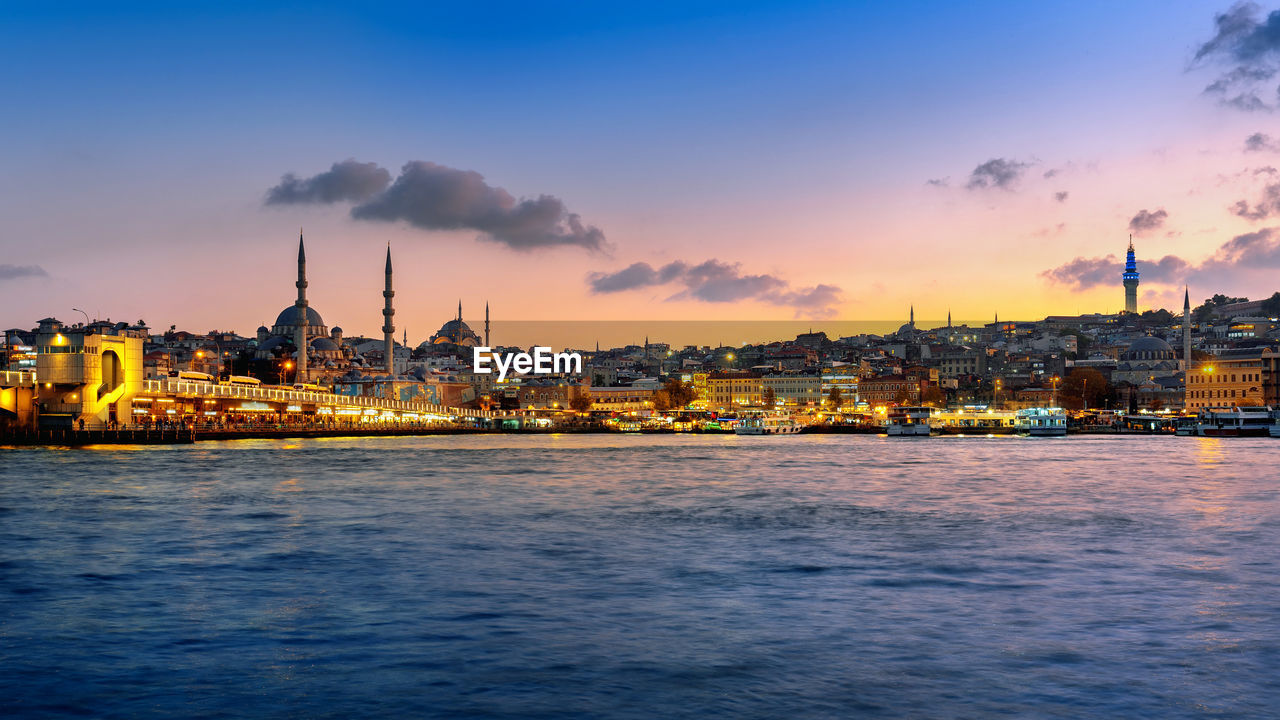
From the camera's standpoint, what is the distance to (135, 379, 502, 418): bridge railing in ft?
219

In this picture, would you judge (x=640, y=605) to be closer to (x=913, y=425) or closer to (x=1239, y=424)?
(x=1239, y=424)

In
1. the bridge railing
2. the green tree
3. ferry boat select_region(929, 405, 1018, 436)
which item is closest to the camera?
the bridge railing

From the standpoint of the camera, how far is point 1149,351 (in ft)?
Answer: 455

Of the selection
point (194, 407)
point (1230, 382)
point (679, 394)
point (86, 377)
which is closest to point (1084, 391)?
point (1230, 382)

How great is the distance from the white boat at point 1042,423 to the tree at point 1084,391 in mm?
21968

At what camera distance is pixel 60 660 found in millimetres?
10148

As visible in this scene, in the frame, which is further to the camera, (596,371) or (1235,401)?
(596,371)

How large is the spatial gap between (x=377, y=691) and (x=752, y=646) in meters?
3.50

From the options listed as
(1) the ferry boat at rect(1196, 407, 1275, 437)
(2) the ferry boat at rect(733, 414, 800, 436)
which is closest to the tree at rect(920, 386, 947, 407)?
(2) the ferry boat at rect(733, 414, 800, 436)

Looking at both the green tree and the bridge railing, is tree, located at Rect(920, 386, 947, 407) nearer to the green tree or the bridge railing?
the green tree

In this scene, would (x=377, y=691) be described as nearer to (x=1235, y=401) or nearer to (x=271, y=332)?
(x=1235, y=401)

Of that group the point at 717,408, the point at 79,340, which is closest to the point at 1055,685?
the point at 79,340

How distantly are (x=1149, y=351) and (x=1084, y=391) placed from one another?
37.5 metres

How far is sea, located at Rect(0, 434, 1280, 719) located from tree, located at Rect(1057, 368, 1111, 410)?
8434 centimetres
